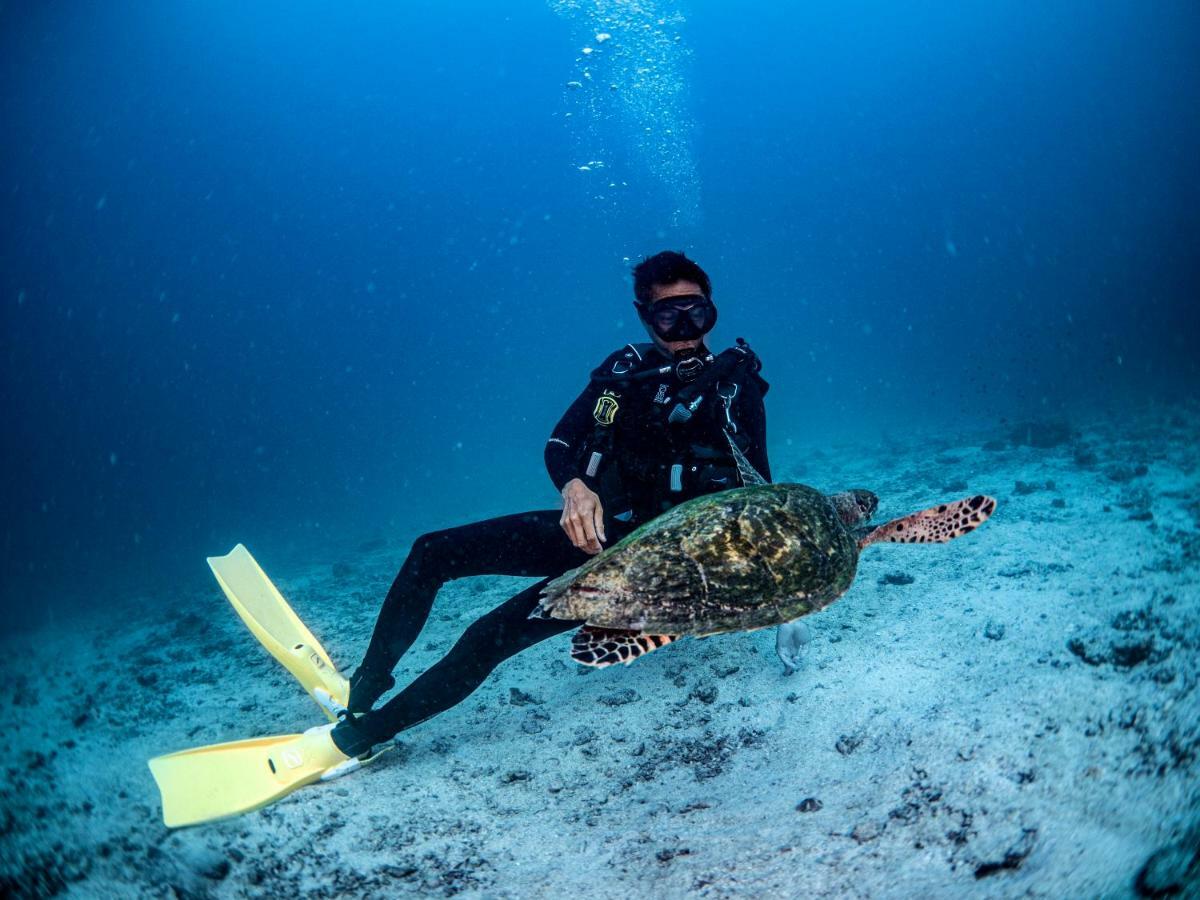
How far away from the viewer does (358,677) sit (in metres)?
2.72

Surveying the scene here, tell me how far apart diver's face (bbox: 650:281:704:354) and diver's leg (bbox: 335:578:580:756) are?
6.02 feet

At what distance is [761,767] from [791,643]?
838 millimetres

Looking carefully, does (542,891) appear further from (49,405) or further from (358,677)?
(49,405)

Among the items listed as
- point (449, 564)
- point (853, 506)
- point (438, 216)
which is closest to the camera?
point (853, 506)

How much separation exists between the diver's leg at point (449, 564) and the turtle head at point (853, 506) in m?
1.44

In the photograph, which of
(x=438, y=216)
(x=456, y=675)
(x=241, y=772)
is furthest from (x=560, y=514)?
(x=438, y=216)

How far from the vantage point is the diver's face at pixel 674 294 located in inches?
134

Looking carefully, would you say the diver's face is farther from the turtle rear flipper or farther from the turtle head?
the turtle rear flipper

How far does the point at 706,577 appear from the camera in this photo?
2004mm

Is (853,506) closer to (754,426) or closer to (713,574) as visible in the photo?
(754,426)

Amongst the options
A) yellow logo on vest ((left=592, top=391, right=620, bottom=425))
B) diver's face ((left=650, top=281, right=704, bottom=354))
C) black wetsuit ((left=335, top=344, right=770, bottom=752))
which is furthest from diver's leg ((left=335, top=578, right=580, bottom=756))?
diver's face ((left=650, top=281, right=704, bottom=354))

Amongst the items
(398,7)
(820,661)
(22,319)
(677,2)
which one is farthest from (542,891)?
(22,319)

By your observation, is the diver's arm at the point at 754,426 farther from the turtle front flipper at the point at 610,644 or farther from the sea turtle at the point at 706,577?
the turtle front flipper at the point at 610,644

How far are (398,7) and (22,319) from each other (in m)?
52.2
